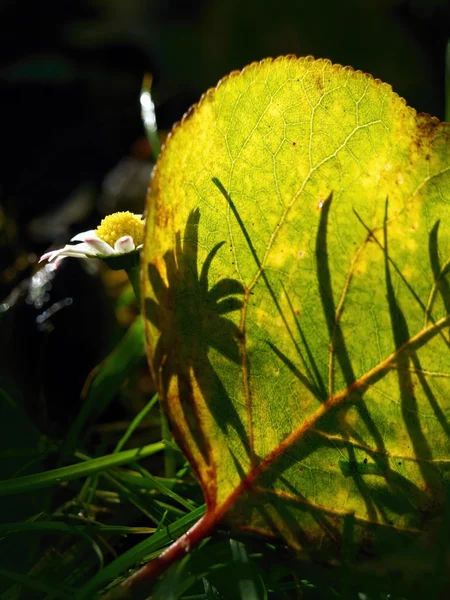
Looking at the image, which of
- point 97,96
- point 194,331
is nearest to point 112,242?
point 194,331

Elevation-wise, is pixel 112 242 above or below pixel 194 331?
above

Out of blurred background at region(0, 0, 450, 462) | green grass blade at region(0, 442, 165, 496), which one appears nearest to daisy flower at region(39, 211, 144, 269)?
green grass blade at region(0, 442, 165, 496)

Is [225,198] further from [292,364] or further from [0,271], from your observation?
[0,271]

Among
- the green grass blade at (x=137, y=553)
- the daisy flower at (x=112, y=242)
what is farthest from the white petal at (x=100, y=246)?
the green grass blade at (x=137, y=553)

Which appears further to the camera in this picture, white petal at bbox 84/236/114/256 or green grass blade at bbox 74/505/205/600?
white petal at bbox 84/236/114/256

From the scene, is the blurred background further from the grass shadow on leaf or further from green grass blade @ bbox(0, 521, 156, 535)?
the grass shadow on leaf

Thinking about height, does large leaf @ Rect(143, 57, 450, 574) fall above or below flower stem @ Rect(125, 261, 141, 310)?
below

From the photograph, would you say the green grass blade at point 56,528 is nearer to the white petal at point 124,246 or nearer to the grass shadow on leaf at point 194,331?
the grass shadow on leaf at point 194,331

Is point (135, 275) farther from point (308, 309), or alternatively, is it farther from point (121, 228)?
point (308, 309)
